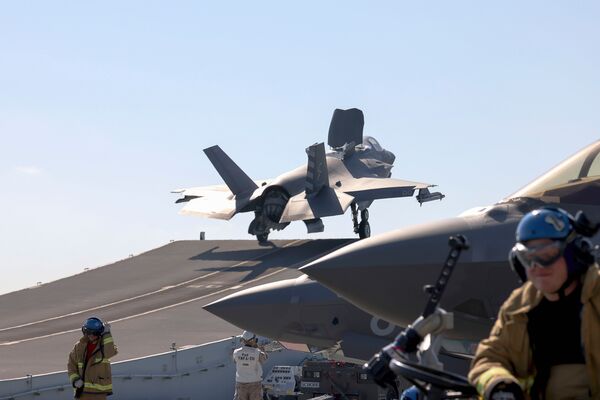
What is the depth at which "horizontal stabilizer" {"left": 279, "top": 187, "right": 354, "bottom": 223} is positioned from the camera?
50719 mm

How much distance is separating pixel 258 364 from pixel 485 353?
12040 millimetres

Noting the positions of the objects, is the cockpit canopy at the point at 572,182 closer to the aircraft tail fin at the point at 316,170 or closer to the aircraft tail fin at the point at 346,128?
the aircraft tail fin at the point at 316,170

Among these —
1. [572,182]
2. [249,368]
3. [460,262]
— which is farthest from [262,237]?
[460,262]

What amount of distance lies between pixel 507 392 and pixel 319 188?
4812 centimetres

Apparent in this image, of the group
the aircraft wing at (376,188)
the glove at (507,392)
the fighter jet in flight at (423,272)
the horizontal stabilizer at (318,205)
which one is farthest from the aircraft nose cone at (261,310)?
the aircraft wing at (376,188)

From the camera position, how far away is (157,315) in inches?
1341

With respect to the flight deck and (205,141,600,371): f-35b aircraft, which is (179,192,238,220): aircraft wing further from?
(205,141,600,371): f-35b aircraft

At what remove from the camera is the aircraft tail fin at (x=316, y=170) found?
5131 cm

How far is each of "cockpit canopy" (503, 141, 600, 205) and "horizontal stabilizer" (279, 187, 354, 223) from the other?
39748 mm

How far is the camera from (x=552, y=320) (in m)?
4.85

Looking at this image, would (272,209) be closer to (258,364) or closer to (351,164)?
(351,164)

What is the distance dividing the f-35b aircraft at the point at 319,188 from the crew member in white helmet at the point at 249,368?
111ft

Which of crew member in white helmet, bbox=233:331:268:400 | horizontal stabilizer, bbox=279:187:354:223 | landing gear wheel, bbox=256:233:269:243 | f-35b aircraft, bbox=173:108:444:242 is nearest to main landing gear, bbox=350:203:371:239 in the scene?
f-35b aircraft, bbox=173:108:444:242

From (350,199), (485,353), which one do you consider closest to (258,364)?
(485,353)
